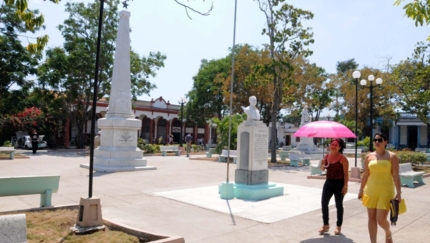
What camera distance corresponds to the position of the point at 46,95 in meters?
28.6

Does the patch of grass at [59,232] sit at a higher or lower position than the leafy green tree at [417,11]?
lower

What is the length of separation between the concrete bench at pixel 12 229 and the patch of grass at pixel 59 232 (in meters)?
1.16

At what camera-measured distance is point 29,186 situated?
6.70 m

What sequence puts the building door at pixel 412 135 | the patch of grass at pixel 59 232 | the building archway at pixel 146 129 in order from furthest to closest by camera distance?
1. the building door at pixel 412 135
2. the building archway at pixel 146 129
3. the patch of grass at pixel 59 232

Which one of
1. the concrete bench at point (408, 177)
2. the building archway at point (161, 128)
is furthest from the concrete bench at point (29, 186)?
the building archway at point (161, 128)

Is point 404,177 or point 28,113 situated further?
point 28,113

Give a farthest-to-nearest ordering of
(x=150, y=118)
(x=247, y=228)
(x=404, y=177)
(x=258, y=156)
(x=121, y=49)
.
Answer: (x=150, y=118) < (x=121, y=49) < (x=404, y=177) < (x=258, y=156) < (x=247, y=228)

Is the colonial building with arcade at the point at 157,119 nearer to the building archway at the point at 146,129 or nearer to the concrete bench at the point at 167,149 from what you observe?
the building archway at the point at 146,129

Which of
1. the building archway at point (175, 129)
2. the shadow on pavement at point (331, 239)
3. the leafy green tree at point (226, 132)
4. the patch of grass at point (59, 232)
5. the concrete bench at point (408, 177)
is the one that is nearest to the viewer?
the patch of grass at point (59, 232)

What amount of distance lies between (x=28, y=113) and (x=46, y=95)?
5483 mm

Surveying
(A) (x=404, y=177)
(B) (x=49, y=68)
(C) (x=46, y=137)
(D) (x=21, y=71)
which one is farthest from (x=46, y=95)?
(A) (x=404, y=177)

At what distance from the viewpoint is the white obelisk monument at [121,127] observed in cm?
1478

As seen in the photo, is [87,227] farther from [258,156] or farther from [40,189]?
[258,156]

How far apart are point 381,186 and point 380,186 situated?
0.01 metres
